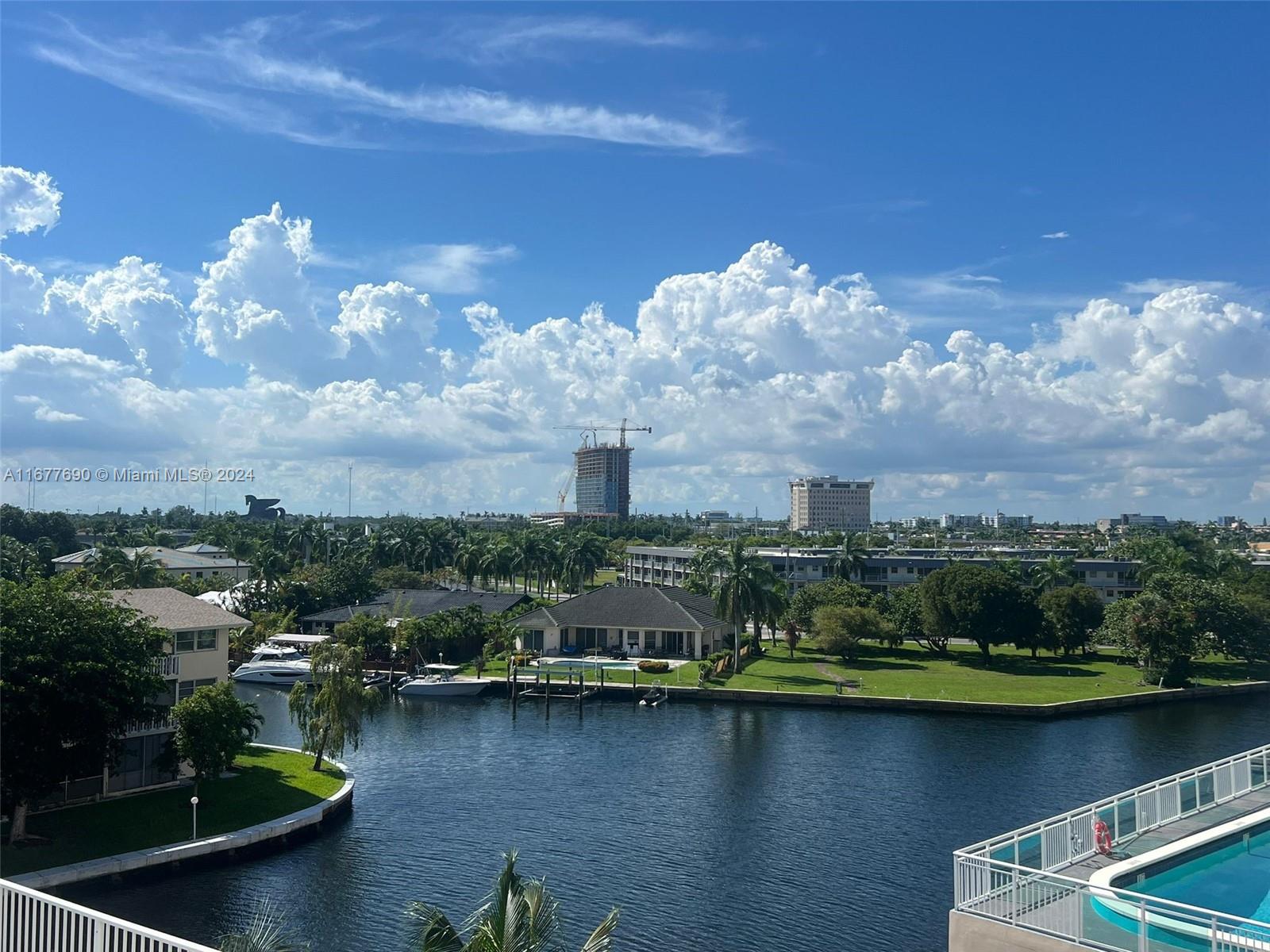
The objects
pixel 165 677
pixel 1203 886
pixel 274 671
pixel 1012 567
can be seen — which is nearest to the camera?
pixel 1203 886

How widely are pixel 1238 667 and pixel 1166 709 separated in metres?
22.0

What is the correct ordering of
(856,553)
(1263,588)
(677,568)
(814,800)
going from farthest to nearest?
(677,568) < (856,553) < (1263,588) < (814,800)

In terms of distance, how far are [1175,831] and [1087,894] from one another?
7457 mm

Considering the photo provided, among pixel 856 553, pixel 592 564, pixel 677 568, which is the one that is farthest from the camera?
pixel 677 568

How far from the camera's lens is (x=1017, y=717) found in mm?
68875

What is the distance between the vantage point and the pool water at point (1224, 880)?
1983 centimetres

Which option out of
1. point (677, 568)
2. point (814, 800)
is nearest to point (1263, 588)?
point (814, 800)

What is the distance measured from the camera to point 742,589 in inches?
3445

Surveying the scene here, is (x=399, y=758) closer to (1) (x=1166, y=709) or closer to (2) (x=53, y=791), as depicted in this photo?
(2) (x=53, y=791)

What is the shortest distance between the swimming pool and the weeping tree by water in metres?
37.1

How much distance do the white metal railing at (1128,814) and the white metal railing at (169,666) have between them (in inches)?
1396

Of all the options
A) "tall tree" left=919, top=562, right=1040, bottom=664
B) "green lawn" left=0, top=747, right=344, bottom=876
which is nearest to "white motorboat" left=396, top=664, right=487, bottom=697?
"green lawn" left=0, top=747, right=344, bottom=876

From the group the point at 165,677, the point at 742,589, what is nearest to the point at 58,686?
the point at 165,677

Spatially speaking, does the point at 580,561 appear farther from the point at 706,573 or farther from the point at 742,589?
the point at 742,589
